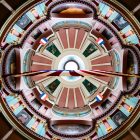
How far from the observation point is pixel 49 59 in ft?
86.9

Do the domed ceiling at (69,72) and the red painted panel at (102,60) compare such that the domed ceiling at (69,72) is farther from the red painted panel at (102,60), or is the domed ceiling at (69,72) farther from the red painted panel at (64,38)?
the red painted panel at (64,38)

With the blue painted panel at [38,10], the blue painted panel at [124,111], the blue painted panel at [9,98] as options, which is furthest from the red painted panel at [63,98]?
the blue painted panel at [38,10]

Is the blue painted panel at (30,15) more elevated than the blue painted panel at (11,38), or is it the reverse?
the blue painted panel at (30,15)

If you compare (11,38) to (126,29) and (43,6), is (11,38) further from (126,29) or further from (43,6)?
(126,29)

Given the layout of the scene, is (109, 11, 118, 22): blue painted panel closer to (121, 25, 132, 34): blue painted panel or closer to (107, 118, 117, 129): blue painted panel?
(121, 25, 132, 34): blue painted panel

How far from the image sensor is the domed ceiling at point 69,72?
61.9 feet

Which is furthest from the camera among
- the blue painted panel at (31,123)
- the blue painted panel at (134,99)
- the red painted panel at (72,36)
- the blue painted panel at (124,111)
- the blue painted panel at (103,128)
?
the red painted panel at (72,36)

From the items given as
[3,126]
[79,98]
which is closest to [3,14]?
[3,126]

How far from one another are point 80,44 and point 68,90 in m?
3.55

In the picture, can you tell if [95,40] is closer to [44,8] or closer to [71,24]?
[71,24]

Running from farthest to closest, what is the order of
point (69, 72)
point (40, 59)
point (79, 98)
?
point (79, 98)
point (40, 59)
point (69, 72)

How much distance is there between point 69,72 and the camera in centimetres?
1864

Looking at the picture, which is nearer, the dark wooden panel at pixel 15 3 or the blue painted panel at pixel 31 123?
the dark wooden panel at pixel 15 3

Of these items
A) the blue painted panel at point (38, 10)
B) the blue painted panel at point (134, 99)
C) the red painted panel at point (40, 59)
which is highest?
the blue painted panel at point (38, 10)
